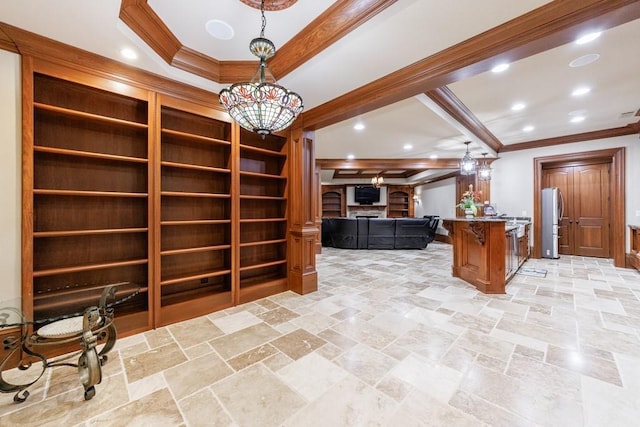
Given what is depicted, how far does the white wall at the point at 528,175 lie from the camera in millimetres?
5195

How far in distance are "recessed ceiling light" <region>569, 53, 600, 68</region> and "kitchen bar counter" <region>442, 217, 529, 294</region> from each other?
197 centimetres

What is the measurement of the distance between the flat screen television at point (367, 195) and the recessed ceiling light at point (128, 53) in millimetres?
11079

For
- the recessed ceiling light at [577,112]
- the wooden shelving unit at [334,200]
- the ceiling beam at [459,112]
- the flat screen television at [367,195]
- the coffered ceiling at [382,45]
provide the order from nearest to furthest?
Result: 1. the coffered ceiling at [382,45]
2. the ceiling beam at [459,112]
3. the recessed ceiling light at [577,112]
4. the flat screen television at [367,195]
5. the wooden shelving unit at [334,200]

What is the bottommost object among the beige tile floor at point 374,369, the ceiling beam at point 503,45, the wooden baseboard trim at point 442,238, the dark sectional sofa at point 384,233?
the beige tile floor at point 374,369

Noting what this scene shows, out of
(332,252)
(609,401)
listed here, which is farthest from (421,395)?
(332,252)

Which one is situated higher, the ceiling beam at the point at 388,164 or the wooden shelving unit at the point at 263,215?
the ceiling beam at the point at 388,164

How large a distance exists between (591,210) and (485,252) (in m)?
4.59

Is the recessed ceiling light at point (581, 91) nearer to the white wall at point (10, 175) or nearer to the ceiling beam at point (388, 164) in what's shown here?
the ceiling beam at point (388, 164)

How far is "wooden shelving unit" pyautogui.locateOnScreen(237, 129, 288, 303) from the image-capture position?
3.59m

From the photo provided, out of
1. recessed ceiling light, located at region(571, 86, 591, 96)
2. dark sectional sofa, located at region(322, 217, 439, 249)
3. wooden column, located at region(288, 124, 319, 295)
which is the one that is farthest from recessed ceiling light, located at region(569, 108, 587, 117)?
wooden column, located at region(288, 124, 319, 295)

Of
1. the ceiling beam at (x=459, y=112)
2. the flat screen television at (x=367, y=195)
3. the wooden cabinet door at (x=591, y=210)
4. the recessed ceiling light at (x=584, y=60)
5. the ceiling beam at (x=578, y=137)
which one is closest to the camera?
the recessed ceiling light at (x=584, y=60)

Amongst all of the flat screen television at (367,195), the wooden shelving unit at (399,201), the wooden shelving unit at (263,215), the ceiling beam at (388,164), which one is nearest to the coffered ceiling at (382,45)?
Answer: the wooden shelving unit at (263,215)

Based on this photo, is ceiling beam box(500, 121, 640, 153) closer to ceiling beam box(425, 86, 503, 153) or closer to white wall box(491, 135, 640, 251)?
white wall box(491, 135, 640, 251)

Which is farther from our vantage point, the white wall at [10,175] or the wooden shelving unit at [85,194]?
the wooden shelving unit at [85,194]
